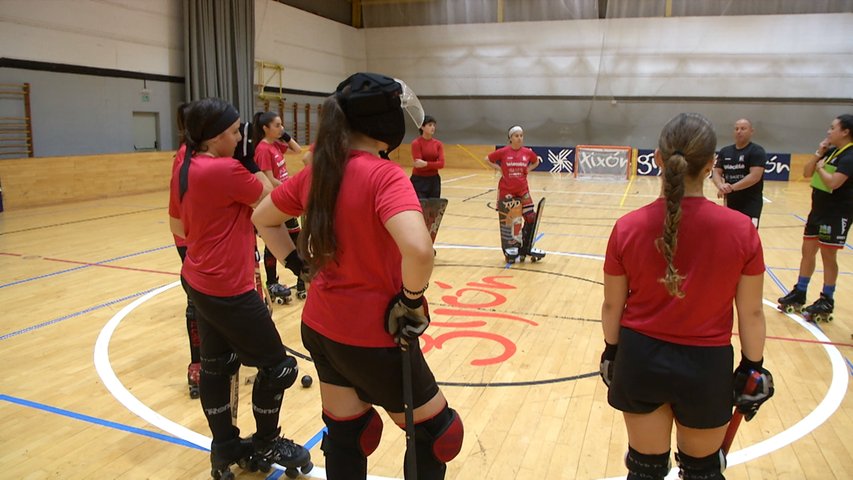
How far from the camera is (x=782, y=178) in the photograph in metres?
20.7

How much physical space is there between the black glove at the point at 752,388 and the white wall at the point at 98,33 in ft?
49.3

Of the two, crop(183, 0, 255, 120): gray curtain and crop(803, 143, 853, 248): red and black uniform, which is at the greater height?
crop(183, 0, 255, 120): gray curtain

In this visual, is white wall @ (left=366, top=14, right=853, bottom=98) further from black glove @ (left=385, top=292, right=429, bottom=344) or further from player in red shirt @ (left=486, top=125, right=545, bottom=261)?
black glove @ (left=385, top=292, right=429, bottom=344)

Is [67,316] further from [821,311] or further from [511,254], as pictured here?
[821,311]

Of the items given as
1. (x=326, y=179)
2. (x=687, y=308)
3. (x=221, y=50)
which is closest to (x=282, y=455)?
(x=326, y=179)

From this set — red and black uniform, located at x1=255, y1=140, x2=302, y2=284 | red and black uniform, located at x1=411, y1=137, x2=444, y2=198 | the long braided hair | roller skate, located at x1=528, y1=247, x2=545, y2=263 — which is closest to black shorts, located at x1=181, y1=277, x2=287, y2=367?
the long braided hair

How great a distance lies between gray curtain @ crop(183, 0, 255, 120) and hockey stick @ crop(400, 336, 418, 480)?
53.3 feet

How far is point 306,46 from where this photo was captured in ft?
74.7

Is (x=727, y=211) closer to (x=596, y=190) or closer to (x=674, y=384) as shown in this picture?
(x=674, y=384)

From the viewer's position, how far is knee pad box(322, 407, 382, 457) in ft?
7.74

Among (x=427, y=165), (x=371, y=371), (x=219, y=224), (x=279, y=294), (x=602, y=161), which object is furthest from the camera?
(x=602, y=161)

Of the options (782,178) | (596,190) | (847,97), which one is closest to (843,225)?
(596,190)

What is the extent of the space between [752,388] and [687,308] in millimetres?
393

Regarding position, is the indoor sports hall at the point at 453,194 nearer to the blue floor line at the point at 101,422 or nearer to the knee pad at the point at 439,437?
the blue floor line at the point at 101,422
